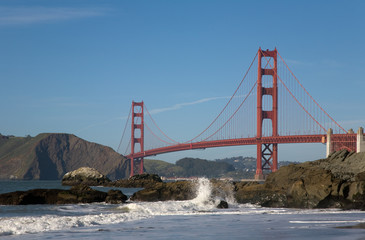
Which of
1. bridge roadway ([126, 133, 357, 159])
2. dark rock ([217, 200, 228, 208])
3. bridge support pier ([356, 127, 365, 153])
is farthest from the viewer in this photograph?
bridge roadway ([126, 133, 357, 159])

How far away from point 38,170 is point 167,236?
17744 centimetres

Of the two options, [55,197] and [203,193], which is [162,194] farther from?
[55,197]

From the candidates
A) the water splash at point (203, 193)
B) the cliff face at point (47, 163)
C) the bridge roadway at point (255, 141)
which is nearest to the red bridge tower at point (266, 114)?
the bridge roadway at point (255, 141)

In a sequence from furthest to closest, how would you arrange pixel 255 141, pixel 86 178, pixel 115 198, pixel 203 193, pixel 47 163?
1. pixel 47 163
2. pixel 86 178
3. pixel 255 141
4. pixel 203 193
5. pixel 115 198

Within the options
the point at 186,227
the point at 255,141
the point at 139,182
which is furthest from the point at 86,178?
the point at 186,227

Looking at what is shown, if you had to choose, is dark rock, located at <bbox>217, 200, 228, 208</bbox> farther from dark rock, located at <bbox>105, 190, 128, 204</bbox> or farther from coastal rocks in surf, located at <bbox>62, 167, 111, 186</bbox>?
coastal rocks in surf, located at <bbox>62, 167, 111, 186</bbox>

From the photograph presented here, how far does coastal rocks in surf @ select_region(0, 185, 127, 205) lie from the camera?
1125 inches

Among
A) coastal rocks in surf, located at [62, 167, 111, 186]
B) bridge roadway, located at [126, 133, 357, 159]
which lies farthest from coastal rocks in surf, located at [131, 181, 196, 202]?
coastal rocks in surf, located at [62, 167, 111, 186]

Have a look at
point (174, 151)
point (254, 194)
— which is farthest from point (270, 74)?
point (254, 194)

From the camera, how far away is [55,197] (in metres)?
29.8

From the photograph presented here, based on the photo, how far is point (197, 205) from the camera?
92.0 ft

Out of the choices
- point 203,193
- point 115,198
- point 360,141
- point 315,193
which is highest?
point 360,141

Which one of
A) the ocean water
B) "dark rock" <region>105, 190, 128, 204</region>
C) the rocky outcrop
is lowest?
the ocean water

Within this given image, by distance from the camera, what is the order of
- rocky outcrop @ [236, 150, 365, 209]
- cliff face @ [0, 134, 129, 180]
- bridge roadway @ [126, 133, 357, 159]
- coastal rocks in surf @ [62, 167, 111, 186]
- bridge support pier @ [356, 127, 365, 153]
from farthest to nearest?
1. cliff face @ [0, 134, 129, 180]
2. coastal rocks in surf @ [62, 167, 111, 186]
3. bridge roadway @ [126, 133, 357, 159]
4. bridge support pier @ [356, 127, 365, 153]
5. rocky outcrop @ [236, 150, 365, 209]
